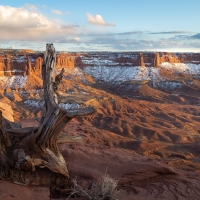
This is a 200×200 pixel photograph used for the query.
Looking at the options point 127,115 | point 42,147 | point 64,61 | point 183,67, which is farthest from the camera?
point 183,67

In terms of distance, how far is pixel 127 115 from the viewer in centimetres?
3447

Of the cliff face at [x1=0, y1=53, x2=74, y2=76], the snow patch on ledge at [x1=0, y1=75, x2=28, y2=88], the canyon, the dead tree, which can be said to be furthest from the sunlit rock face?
the dead tree

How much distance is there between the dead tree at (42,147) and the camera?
625 centimetres

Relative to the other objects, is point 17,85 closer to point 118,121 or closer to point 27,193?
point 118,121

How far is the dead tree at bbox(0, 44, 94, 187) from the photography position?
20.5ft

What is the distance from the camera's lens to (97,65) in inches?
3061

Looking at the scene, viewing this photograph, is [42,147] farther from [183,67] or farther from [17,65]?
[183,67]

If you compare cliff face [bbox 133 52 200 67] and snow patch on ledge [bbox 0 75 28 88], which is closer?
snow patch on ledge [bbox 0 75 28 88]

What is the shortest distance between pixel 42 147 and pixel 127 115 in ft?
93.1

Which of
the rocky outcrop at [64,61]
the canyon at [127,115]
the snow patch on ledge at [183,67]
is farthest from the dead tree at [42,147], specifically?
the snow patch on ledge at [183,67]

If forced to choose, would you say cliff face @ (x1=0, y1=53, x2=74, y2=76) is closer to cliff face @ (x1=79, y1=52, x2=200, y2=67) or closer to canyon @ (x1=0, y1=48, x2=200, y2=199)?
canyon @ (x1=0, y1=48, x2=200, y2=199)

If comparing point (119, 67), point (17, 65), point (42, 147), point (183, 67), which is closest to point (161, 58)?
point (183, 67)

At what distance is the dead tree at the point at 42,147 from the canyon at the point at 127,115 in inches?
25.6

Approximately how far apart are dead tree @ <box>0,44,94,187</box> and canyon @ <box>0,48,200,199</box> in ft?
2.13
